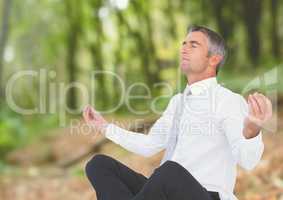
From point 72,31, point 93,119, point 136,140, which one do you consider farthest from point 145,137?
point 72,31

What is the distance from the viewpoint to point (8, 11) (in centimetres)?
557

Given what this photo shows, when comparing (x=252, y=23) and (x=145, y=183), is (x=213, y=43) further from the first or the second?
(x=252, y=23)

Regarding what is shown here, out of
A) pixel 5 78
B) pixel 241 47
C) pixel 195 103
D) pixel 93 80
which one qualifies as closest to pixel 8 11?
pixel 5 78

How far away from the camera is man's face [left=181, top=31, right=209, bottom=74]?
1564 millimetres

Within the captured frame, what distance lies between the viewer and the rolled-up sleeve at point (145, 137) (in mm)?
Answer: 1624

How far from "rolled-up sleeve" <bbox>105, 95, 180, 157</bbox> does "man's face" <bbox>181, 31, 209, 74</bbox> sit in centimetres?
13

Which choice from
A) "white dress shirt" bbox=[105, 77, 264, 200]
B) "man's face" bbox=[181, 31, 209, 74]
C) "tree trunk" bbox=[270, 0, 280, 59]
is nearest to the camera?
"white dress shirt" bbox=[105, 77, 264, 200]

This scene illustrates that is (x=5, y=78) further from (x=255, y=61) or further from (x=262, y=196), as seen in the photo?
(x=262, y=196)

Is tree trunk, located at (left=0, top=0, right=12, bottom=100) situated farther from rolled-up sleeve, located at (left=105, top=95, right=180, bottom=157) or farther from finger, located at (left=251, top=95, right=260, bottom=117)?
finger, located at (left=251, top=95, right=260, bottom=117)

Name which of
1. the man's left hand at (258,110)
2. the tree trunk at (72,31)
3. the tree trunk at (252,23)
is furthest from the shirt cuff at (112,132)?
the tree trunk at (72,31)

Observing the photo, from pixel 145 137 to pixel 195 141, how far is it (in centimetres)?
17

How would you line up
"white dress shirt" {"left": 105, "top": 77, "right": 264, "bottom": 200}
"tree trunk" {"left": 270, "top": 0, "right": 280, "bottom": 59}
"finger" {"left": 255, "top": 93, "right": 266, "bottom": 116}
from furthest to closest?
"tree trunk" {"left": 270, "top": 0, "right": 280, "bottom": 59} < "white dress shirt" {"left": 105, "top": 77, "right": 264, "bottom": 200} < "finger" {"left": 255, "top": 93, "right": 266, "bottom": 116}

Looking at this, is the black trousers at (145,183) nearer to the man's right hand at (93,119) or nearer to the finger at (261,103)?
the man's right hand at (93,119)

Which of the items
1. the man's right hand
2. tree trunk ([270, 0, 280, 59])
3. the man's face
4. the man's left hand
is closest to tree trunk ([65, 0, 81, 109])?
tree trunk ([270, 0, 280, 59])
